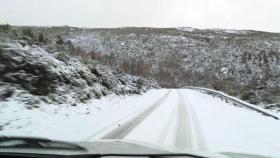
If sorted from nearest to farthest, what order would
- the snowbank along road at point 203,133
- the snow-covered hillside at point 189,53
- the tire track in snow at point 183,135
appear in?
the snowbank along road at point 203,133 → the tire track in snow at point 183,135 → the snow-covered hillside at point 189,53

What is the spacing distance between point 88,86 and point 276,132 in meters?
11.9

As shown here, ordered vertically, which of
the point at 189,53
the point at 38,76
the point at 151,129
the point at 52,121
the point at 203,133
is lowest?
the point at 189,53

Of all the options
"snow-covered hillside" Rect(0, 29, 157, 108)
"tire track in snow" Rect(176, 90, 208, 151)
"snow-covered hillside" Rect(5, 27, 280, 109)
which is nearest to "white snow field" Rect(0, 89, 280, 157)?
"tire track in snow" Rect(176, 90, 208, 151)

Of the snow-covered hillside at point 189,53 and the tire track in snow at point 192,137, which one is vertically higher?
the tire track in snow at point 192,137

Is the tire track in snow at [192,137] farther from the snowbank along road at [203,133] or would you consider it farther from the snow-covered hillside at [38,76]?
the snow-covered hillside at [38,76]

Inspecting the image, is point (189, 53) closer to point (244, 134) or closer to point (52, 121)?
point (52, 121)

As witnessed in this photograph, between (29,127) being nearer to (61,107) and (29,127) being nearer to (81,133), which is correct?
(81,133)

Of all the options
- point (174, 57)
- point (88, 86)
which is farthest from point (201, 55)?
point (88, 86)

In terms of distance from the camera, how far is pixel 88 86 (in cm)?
2027

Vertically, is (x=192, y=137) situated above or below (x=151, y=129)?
above

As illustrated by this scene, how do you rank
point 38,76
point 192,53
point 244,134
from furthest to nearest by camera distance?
point 192,53 < point 38,76 < point 244,134

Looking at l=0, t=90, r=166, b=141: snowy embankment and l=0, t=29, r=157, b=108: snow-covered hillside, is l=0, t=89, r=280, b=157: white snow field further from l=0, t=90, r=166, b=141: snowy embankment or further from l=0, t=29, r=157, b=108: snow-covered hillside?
l=0, t=29, r=157, b=108: snow-covered hillside

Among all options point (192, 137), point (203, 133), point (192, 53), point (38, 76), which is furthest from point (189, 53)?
point (192, 137)

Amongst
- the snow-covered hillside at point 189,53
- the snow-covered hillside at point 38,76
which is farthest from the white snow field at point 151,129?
the snow-covered hillside at point 189,53
